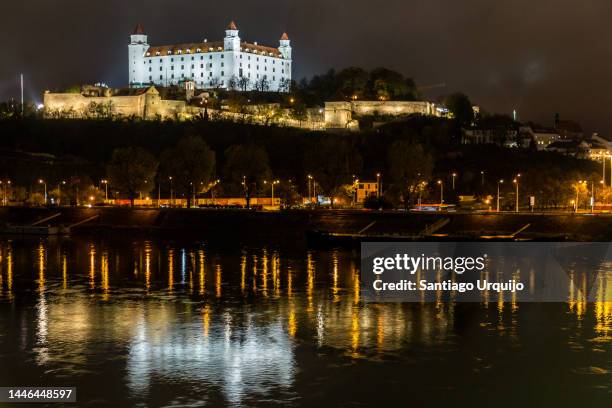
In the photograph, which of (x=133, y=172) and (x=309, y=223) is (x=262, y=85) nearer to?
(x=133, y=172)

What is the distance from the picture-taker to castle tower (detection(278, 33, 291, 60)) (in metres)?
A: 154

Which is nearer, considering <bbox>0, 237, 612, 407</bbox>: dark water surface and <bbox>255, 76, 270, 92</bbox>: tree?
<bbox>0, 237, 612, 407</bbox>: dark water surface

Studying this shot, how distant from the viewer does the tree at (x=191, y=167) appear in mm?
78250

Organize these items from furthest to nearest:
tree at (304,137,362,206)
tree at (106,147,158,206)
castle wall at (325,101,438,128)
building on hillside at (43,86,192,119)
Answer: castle wall at (325,101,438,128)
building on hillside at (43,86,192,119)
tree at (106,147,158,206)
tree at (304,137,362,206)

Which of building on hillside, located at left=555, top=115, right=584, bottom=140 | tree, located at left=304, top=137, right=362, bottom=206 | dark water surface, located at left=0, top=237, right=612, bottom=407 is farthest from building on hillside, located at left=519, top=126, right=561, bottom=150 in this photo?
dark water surface, located at left=0, top=237, right=612, bottom=407

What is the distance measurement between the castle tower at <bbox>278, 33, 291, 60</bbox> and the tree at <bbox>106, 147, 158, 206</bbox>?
253 ft

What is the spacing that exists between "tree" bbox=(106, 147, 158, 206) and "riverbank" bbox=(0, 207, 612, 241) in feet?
28.6

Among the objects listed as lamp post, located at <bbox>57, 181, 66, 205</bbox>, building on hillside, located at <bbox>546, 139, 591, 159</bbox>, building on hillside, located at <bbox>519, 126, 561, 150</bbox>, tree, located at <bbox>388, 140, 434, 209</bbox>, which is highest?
building on hillside, located at <bbox>519, 126, 561, 150</bbox>

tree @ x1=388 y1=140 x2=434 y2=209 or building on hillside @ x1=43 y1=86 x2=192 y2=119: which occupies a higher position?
building on hillside @ x1=43 y1=86 x2=192 y2=119

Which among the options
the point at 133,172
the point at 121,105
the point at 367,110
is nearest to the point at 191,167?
the point at 133,172

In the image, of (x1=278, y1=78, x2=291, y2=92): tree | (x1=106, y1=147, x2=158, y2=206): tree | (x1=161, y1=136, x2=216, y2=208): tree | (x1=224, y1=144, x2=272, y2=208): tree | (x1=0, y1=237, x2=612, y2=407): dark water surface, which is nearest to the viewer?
(x1=0, y1=237, x2=612, y2=407): dark water surface

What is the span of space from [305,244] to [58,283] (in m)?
21.2

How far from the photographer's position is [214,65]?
146000 millimetres

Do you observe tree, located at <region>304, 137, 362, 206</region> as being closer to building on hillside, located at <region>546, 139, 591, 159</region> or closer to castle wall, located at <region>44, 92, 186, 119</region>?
building on hillside, located at <region>546, 139, 591, 159</region>
